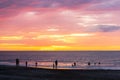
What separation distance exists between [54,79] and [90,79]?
12.7 feet

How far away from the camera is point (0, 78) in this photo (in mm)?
32375

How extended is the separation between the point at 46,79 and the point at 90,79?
15.5ft

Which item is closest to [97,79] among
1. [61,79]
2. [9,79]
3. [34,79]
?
[61,79]

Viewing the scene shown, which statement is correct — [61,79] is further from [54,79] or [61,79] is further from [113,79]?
[113,79]

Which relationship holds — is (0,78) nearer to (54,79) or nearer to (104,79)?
(54,79)

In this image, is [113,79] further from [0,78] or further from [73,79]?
[0,78]

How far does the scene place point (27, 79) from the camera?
32.0 metres

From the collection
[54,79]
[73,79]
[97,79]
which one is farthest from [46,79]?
[97,79]

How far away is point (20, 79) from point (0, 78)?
2126 mm

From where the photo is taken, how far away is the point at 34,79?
3195cm

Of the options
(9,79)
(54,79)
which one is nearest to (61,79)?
(54,79)

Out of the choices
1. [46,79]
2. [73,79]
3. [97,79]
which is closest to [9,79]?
[46,79]

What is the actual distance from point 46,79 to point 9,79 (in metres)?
3.74

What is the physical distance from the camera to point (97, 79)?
33281 millimetres
